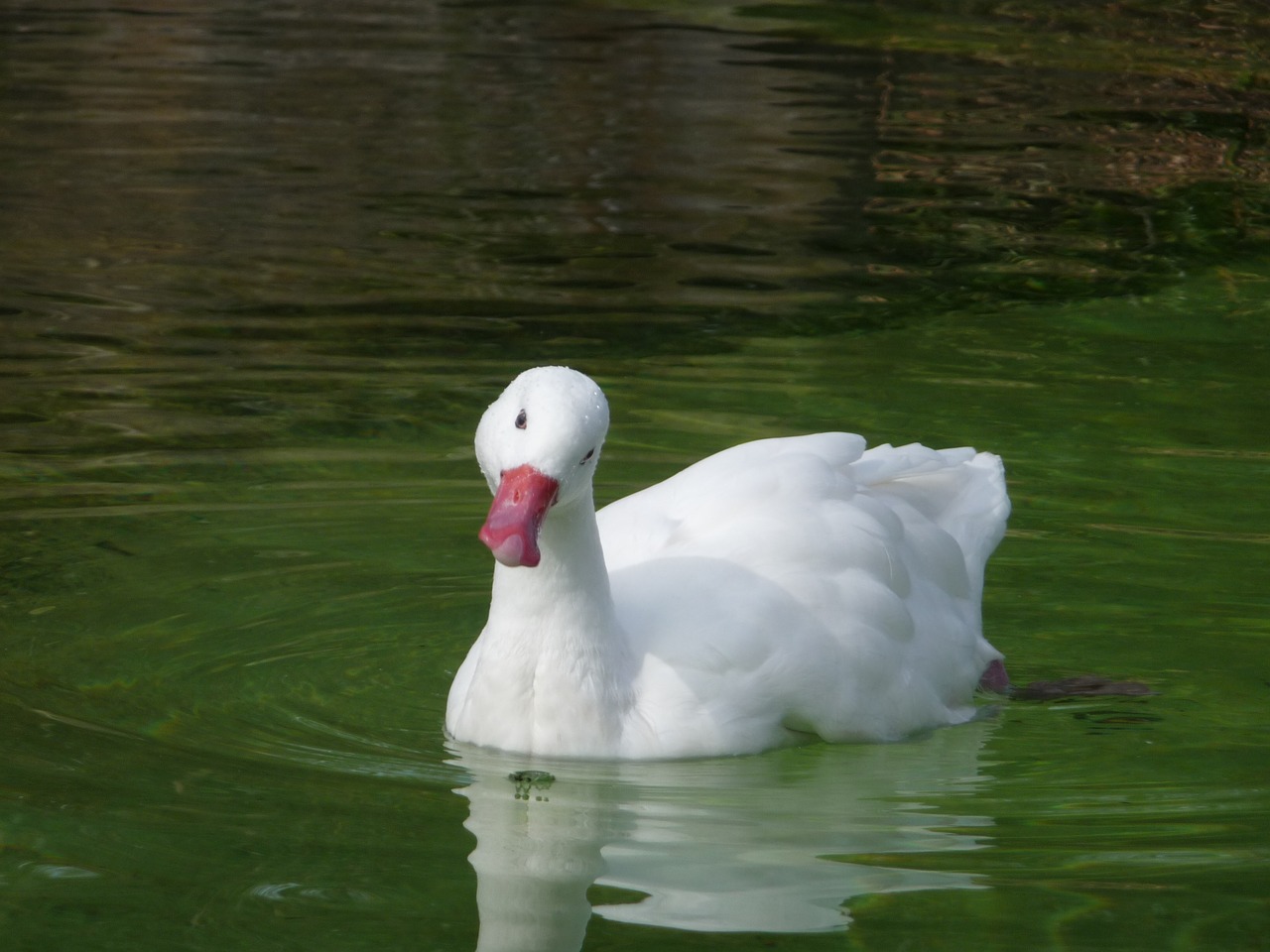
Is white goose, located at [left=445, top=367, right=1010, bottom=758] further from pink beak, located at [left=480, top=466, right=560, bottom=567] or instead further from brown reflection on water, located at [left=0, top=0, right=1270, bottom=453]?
brown reflection on water, located at [left=0, top=0, right=1270, bottom=453]

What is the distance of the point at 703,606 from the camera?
5027 mm

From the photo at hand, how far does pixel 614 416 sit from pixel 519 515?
416cm

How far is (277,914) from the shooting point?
14.0 ft

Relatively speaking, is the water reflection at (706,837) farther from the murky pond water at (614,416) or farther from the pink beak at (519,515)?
the pink beak at (519,515)

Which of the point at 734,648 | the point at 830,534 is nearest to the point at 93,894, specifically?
the point at 734,648

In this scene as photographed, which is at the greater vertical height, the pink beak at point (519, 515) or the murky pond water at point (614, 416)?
the pink beak at point (519, 515)

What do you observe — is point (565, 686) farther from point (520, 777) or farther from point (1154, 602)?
point (1154, 602)

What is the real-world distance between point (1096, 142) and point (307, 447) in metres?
8.00

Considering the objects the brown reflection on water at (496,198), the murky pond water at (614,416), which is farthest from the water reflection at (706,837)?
the brown reflection on water at (496,198)

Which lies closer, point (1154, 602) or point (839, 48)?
point (1154, 602)

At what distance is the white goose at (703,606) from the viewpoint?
14.4 feet

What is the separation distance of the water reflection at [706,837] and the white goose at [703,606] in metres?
0.08

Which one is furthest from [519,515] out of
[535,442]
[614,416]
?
[614,416]

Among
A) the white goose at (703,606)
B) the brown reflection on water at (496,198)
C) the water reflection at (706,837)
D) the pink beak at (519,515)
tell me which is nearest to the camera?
the pink beak at (519,515)
